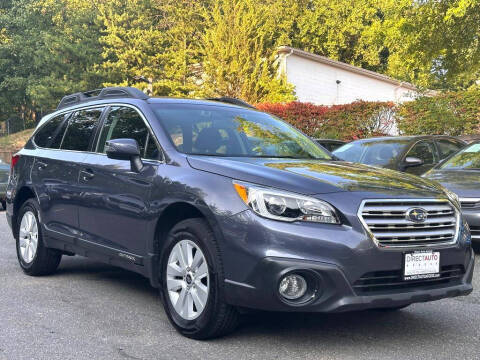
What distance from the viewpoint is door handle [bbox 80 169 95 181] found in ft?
17.5

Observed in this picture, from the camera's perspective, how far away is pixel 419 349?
157 inches

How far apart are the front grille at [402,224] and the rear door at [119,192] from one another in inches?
64.4

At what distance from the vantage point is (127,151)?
4672 millimetres

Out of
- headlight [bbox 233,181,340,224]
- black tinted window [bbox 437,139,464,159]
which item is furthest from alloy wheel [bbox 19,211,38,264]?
black tinted window [bbox 437,139,464,159]

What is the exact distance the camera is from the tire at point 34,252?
20.7ft

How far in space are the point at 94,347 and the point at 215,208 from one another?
1208 millimetres

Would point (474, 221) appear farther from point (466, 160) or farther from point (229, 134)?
point (229, 134)

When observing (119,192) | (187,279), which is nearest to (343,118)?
(119,192)

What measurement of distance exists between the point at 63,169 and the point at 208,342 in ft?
Answer: 8.50

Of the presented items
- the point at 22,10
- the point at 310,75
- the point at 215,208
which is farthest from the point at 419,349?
the point at 22,10

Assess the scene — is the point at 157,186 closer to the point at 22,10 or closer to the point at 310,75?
the point at 310,75

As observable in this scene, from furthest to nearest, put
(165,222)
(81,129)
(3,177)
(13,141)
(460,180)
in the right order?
(13,141) → (3,177) → (460,180) → (81,129) → (165,222)

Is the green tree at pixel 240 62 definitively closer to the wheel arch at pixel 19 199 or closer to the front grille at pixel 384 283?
the wheel arch at pixel 19 199

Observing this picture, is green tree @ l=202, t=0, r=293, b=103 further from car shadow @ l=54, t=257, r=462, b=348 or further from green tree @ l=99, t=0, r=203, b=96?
car shadow @ l=54, t=257, r=462, b=348
